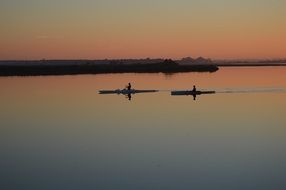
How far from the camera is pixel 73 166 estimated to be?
13.8 meters

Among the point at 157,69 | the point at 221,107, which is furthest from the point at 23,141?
the point at 157,69

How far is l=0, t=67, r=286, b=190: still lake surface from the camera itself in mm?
12391

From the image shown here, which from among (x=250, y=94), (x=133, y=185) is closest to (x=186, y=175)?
(x=133, y=185)

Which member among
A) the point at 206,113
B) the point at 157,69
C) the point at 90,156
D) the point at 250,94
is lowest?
the point at 90,156

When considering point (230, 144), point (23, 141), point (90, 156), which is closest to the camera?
point (90, 156)

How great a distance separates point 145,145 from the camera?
675 inches

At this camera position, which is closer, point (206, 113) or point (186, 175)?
point (186, 175)

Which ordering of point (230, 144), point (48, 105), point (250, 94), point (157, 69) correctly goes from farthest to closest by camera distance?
point (157, 69), point (250, 94), point (48, 105), point (230, 144)

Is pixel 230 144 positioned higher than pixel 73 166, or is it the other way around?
pixel 230 144

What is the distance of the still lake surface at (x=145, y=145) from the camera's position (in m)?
12.4

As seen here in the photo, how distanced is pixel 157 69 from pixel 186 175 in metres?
73.3

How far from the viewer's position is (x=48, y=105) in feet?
103

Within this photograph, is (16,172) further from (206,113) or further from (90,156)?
(206,113)

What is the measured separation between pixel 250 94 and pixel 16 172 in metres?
27.1
